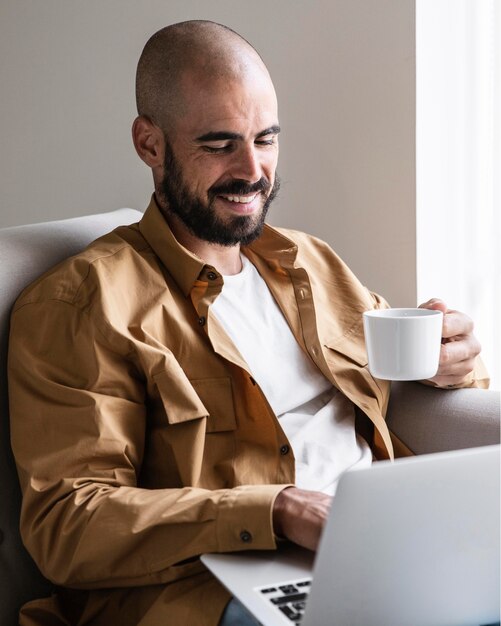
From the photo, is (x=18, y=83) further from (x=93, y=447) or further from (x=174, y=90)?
(x=93, y=447)

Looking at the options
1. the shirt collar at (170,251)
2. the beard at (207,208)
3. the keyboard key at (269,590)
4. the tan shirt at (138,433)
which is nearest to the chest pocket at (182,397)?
the tan shirt at (138,433)

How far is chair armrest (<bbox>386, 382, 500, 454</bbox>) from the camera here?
1.57 metres

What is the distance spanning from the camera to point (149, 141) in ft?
5.15

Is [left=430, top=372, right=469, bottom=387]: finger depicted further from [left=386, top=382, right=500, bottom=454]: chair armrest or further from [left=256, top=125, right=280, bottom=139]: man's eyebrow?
[left=256, top=125, right=280, bottom=139]: man's eyebrow

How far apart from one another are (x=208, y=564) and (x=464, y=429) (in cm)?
68

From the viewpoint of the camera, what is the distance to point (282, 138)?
6.82 feet

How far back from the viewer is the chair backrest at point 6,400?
132 centimetres

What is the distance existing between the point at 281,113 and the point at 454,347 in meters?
0.73

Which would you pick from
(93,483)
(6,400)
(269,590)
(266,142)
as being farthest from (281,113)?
(269,590)

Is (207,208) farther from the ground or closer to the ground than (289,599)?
farther from the ground

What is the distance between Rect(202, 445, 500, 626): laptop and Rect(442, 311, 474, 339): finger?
0.67 meters

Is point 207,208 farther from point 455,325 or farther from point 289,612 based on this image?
point 289,612

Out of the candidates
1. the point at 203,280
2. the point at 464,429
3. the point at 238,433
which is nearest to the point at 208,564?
the point at 238,433

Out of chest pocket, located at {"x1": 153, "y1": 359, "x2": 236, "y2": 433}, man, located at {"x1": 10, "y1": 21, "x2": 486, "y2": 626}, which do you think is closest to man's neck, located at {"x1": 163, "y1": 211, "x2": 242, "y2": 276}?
man, located at {"x1": 10, "y1": 21, "x2": 486, "y2": 626}
